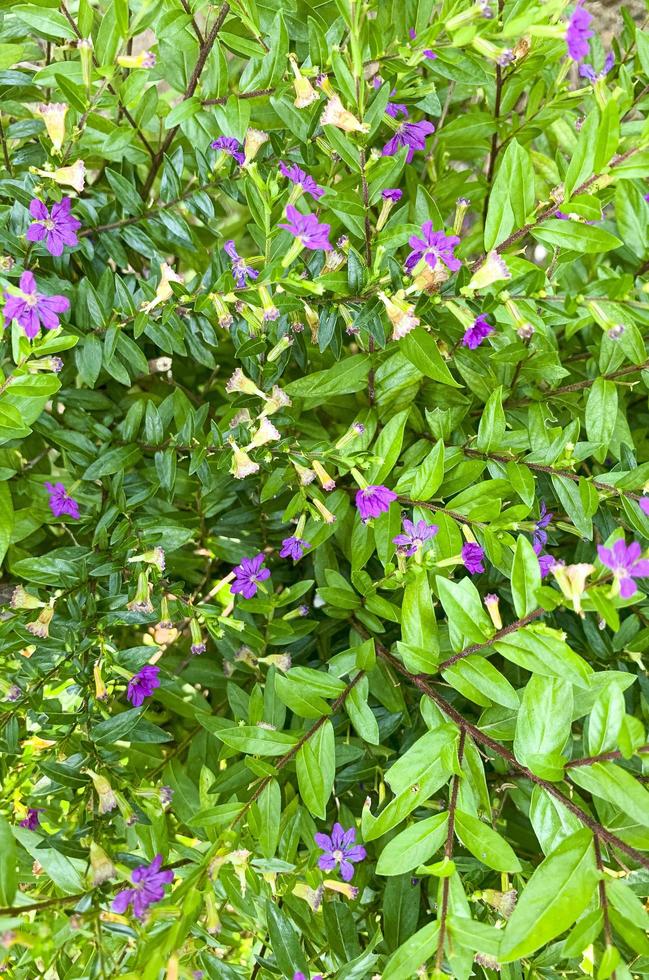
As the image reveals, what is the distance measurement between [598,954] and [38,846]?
63 centimetres

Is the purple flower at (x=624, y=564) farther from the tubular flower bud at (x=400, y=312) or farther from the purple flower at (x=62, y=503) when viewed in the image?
the purple flower at (x=62, y=503)

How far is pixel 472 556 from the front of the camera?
1.00 metres

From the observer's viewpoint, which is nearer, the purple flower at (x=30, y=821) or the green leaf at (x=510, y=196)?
the green leaf at (x=510, y=196)

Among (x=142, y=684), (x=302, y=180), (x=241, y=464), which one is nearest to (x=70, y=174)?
(x=302, y=180)

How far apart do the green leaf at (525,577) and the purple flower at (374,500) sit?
20 centimetres

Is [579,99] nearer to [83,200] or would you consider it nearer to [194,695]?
[83,200]

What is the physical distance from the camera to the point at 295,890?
39.1 inches

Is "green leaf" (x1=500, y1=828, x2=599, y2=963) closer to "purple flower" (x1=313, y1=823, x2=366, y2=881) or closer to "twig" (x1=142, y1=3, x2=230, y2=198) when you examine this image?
"purple flower" (x1=313, y1=823, x2=366, y2=881)

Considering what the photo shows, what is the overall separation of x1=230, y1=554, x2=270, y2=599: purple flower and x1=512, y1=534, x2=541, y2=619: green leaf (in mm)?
395

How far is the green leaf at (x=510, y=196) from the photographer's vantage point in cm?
95

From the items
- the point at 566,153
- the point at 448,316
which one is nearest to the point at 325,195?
the point at 448,316

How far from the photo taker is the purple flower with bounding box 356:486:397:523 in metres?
0.98

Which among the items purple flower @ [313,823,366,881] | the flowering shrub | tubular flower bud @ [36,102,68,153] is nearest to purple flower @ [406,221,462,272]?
the flowering shrub

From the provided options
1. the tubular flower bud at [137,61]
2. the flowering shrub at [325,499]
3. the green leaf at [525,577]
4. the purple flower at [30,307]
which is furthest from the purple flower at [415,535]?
the tubular flower bud at [137,61]
